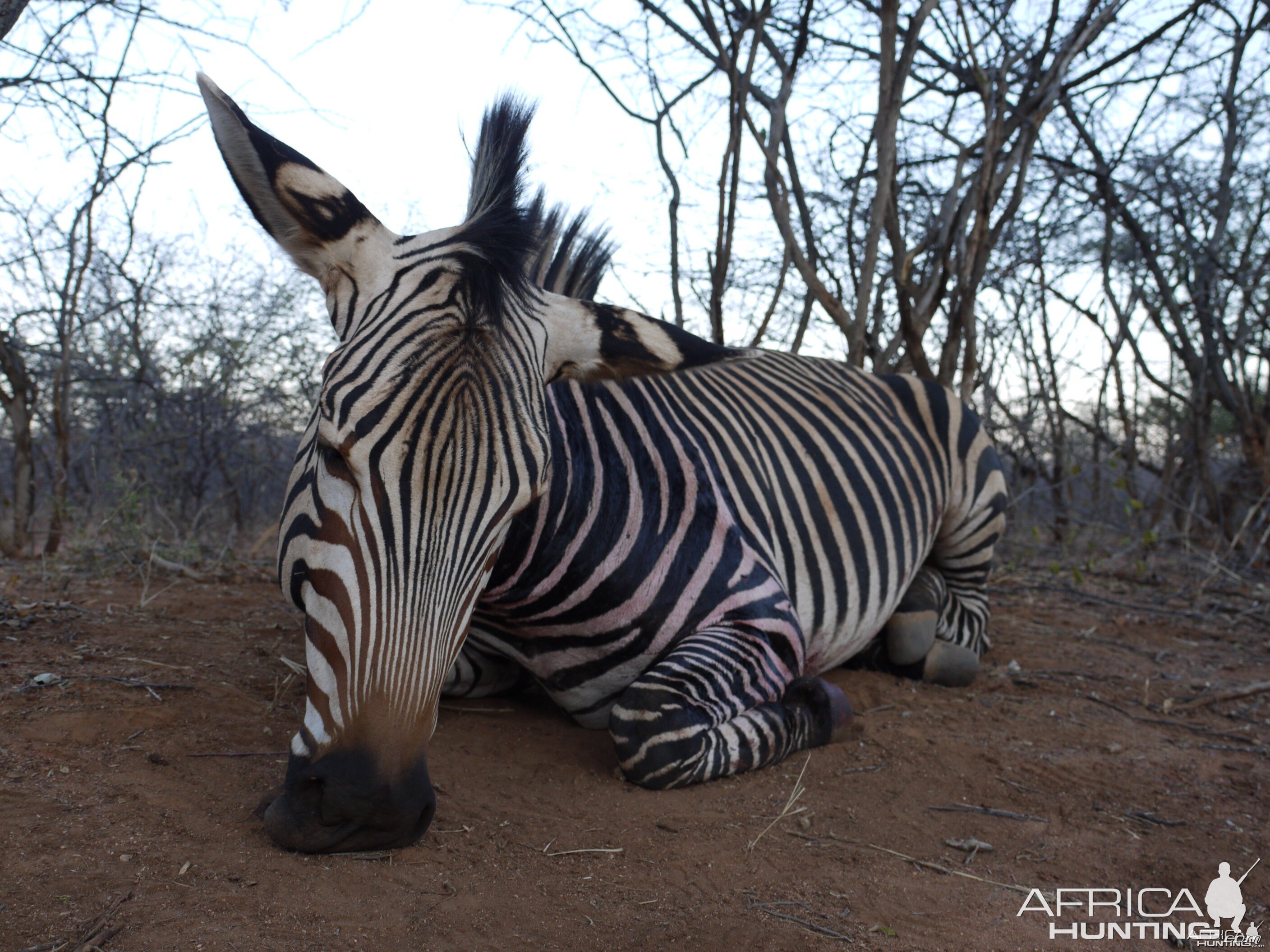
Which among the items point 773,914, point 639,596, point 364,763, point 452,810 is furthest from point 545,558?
point 773,914

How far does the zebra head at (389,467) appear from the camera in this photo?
61.1 inches

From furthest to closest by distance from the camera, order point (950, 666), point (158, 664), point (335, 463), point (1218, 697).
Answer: point (950, 666)
point (1218, 697)
point (158, 664)
point (335, 463)

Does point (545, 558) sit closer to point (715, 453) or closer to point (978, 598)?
point (715, 453)

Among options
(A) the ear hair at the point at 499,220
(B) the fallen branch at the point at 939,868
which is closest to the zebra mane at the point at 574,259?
(A) the ear hair at the point at 499,220

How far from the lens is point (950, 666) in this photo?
3520 millimetres

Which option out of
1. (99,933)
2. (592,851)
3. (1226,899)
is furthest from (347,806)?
(1226,899)

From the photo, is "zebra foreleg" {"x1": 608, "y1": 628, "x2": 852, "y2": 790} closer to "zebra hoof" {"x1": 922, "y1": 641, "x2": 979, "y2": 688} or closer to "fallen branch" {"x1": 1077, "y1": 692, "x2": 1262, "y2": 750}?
"zebra hoof" {"x1": 922, "y1": 641, "x2": 979, "y2": 688}

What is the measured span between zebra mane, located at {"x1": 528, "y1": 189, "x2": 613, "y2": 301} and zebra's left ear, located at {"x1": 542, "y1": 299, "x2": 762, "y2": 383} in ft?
2.54

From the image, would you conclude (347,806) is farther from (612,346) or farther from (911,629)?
(911,629)

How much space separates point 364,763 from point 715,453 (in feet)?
6.00

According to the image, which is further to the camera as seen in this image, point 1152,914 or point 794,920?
point 1152,914

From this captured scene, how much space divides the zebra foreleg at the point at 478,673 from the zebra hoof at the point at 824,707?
0.98 m

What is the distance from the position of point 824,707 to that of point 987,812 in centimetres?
57

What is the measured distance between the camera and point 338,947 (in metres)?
1.34
